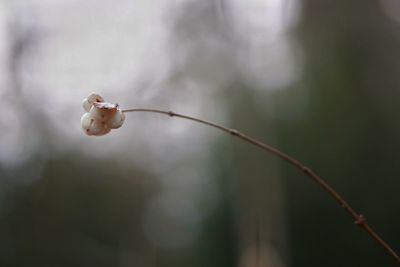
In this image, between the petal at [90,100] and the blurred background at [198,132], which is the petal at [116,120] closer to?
the petal at [90,100]

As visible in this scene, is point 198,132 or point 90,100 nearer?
point 90,100

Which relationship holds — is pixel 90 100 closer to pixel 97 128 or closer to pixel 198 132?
pixel 97 128

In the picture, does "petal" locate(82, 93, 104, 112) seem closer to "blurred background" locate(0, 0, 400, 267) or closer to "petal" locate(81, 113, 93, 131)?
"petal" locate(81, 113, 93, 131)

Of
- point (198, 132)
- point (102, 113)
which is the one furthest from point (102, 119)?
point (198, 132)

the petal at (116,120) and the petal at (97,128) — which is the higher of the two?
the petal at (116,120)

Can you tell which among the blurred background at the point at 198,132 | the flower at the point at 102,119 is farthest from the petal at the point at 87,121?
the blurred background at the point at 198,132

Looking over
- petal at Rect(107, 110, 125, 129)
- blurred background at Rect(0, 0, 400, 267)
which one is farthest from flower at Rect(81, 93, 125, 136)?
blurred background at Rect(0, 0, 400, 267)

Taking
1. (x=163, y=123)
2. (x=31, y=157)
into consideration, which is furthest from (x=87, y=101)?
(x=163, y=123)

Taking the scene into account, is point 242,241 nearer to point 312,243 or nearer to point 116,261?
point 312,243

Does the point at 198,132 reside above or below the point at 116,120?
above
